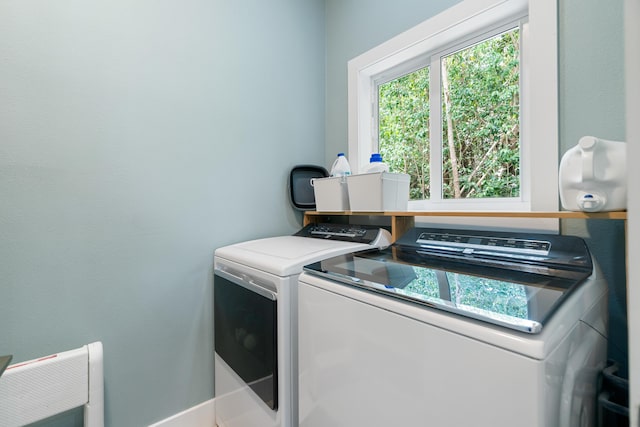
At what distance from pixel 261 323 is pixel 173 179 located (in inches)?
34.1

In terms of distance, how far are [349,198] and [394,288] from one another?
88cm

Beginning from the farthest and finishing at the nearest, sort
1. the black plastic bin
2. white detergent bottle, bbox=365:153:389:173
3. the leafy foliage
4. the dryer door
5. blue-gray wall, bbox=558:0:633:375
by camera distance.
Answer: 1. white detergent bottle, bbox=365:153:389:173
2. the leafy foliage
3. the dryer door
4. blue-gray wall, bbox=558:0:633:375
5. the black plastic bin

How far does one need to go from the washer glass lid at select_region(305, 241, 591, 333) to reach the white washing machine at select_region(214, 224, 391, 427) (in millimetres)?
161

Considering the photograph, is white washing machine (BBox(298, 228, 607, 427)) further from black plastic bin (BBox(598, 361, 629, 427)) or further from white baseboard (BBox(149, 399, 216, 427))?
white baseboard (BBox(149, 399, 216, 427))

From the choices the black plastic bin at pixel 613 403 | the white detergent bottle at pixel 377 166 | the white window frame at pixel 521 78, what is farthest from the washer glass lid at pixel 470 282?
the white detergent bottle at pixel 377 166

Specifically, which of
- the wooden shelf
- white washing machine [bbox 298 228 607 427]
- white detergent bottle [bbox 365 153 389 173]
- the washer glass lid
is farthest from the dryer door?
white detergent bottle [bbox 365 153 389 173]

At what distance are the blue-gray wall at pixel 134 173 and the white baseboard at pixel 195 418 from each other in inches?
1.3

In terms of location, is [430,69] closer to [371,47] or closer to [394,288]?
[371,47]

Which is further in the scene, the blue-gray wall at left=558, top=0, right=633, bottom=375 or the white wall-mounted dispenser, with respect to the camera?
the blue-gray wall at left=558, top=0, right=633, bottom=375

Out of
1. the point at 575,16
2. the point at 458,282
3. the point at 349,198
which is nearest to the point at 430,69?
the point at 575,16

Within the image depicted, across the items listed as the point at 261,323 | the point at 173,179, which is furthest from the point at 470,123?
the point at 173,179

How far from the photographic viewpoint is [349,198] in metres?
1.59

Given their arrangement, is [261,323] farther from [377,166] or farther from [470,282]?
[377,166]

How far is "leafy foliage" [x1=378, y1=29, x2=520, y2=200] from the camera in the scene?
1.41m
